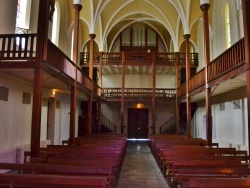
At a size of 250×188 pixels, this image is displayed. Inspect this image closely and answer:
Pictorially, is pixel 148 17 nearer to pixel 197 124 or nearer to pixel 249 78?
pixel 197 124

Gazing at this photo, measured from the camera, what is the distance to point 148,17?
24.0m

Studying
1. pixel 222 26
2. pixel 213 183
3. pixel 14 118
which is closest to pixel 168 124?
pixel 222 26

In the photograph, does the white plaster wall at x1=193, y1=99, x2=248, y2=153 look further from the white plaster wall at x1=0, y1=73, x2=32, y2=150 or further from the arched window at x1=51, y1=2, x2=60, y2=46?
the arched window at x1=51, y1=2, x2=60, y2=46

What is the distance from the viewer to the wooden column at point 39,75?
7711 mm

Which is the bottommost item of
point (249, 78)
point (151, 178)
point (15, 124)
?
point (151, 178)

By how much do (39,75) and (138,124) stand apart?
18.2 metres

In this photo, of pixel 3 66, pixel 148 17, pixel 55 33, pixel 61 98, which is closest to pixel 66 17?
pixel 55 33

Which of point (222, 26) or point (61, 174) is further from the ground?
point (222, 26)

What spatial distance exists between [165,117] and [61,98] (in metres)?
12.0

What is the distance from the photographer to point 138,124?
2542 centimetres

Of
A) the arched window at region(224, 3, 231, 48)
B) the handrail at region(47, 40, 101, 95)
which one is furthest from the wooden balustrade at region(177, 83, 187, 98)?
the handrail at region(47, 40, 101, 95)

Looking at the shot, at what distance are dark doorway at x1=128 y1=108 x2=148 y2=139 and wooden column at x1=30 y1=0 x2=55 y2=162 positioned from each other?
17853 mm

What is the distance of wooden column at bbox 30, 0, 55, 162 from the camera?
7711mm

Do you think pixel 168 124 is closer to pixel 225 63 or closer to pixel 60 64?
pixel 225 63
